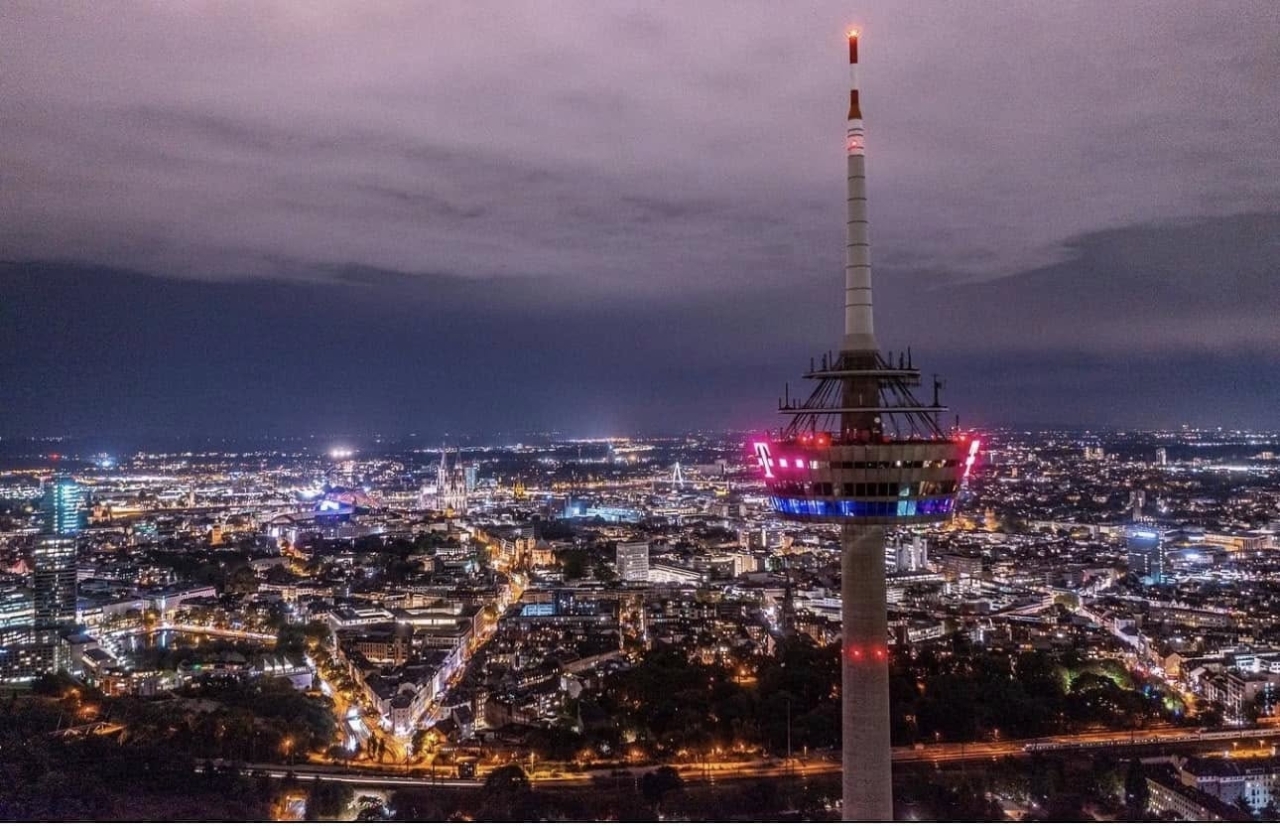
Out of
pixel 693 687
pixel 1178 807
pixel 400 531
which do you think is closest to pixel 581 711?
pixel 693 687

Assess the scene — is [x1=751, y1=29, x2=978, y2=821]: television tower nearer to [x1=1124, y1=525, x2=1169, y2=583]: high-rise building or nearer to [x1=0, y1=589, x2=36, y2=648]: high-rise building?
[x1=0, y1=589, x2=36, y2=648]: high-rise building

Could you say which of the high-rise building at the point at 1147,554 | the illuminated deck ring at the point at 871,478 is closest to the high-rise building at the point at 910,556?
the high-rise building at the point at 1147,554

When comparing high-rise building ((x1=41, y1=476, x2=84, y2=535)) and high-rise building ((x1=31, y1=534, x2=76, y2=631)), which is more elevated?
high-rise building ((x1=41, y1=476, x2=84, y2=535))

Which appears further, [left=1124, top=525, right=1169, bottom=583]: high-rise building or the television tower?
[left=1124, top=525, right=1169, bottom=583]: high-rise building

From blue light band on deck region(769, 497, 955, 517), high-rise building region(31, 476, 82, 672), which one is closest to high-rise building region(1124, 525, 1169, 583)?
blue light band on deck region(769, 497, 955, 517)

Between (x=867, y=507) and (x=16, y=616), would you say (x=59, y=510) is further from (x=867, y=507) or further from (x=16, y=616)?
(x=867, y=507)

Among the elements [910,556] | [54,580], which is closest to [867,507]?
[54,580]

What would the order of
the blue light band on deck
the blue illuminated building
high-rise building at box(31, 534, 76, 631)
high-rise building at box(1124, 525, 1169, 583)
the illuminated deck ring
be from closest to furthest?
the illuminated deck ring
the blue light band on deck
high-rise building at box(31, 534, 76, 631)
the blue illuminated building
high-rise building at box(1124, 525, 1169, 583)

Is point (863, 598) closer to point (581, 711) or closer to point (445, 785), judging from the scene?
point (445, 785)
